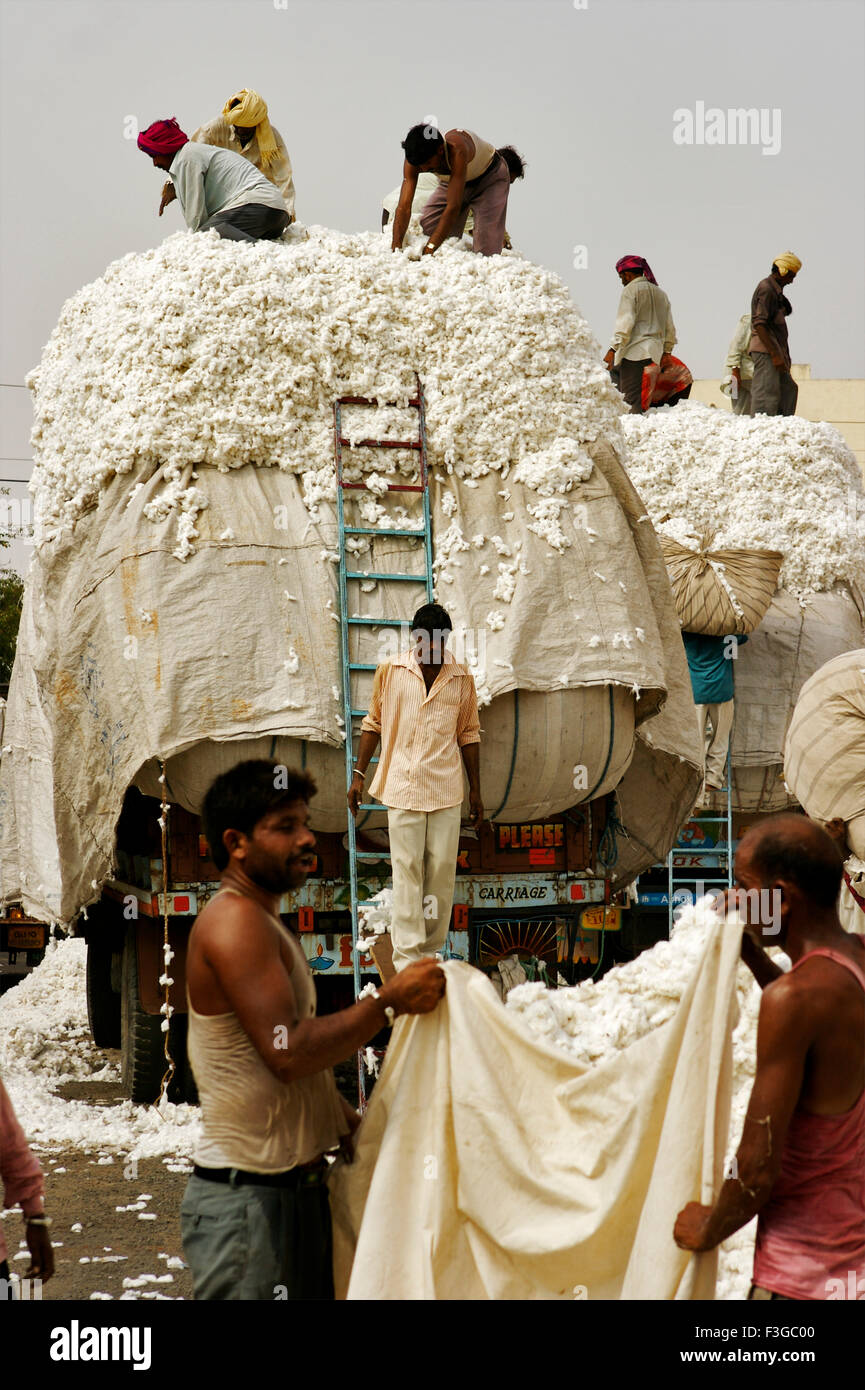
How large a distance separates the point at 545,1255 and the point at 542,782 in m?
3.84

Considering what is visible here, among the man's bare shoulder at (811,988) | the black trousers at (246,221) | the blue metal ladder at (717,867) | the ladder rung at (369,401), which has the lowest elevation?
the blue metal ladder at (717,867)

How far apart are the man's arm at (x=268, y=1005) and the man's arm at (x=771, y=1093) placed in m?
0.76

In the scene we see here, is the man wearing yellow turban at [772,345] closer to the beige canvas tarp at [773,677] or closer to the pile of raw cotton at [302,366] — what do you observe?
the beige canvas tarp at [773,677]

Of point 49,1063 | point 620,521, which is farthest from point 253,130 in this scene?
point 49,1063

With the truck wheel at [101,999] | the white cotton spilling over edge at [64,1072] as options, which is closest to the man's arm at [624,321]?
the truck wheel at [101,999]

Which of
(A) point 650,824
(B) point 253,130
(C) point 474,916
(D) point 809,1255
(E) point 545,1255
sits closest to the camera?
(D) point 809,1255

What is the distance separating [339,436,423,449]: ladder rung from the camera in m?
6.79

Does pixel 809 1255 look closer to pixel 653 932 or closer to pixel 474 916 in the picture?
pixel 474 916

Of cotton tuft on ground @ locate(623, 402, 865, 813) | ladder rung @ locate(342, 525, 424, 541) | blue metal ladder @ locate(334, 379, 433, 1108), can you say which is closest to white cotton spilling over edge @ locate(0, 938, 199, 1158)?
blue metal ladder @ locate(334, 379, 433, 1108)

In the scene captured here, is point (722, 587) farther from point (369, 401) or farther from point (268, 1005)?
point (268, 1005)

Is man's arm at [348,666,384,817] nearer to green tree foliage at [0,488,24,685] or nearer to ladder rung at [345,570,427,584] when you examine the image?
ladder rung at [345,570,427,584]

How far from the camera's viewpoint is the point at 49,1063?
8.71m

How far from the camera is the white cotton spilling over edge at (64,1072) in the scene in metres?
6.46

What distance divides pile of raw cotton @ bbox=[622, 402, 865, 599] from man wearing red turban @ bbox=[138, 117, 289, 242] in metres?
4.26
